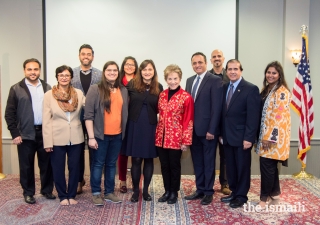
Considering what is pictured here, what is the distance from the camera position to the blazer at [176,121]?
328cm

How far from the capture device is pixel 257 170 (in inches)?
200

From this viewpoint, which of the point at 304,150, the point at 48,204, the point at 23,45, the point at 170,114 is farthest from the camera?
the point at 23,45

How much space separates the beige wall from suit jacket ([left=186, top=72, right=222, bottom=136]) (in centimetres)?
178

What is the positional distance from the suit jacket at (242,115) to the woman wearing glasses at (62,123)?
1573 mm

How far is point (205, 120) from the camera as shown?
3.41 meters

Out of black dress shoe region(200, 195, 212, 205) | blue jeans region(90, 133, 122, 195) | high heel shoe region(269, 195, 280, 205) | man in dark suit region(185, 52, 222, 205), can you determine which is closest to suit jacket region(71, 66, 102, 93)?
blue jeans region(90, 133, 122, 195)

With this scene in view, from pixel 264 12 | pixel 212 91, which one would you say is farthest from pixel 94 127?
pixel 264 12

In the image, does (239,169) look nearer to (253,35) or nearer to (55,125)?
(55,125)

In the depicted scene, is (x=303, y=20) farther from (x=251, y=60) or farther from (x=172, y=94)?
(x=172, y=94)

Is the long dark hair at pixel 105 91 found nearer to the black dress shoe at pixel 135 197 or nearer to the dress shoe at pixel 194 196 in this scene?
the black dress shoe at pixel 135 197

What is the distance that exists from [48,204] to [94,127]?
1035 mm

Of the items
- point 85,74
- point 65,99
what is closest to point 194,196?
point 65,99

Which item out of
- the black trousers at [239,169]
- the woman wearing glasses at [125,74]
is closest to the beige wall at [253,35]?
the black trousers at [239,169]

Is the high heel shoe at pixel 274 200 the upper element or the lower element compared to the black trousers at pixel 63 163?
lower
